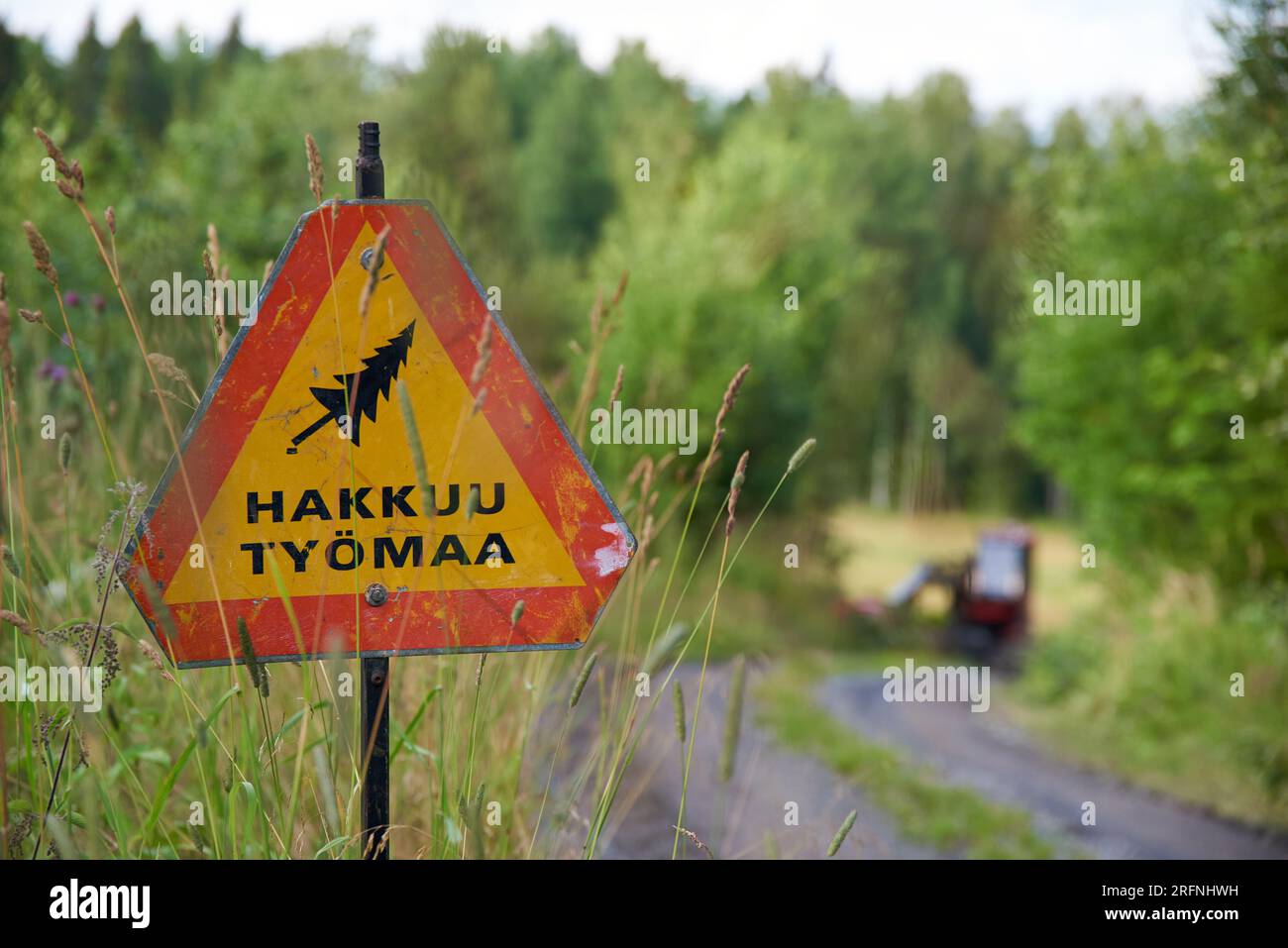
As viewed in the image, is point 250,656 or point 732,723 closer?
point 732,723

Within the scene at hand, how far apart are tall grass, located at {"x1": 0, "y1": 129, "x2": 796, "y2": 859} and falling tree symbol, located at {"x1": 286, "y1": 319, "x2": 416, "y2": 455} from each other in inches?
3.3

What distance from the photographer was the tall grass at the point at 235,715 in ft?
5.85

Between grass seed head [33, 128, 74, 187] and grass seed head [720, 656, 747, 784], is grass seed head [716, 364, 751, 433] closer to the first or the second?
grass seed head [720, 656, 747, 784]

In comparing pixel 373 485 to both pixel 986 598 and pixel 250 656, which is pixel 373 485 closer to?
pixel 250 656

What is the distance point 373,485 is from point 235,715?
0.49 m

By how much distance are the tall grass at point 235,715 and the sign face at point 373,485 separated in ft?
0.14

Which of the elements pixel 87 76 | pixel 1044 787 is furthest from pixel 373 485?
pixel 87 76

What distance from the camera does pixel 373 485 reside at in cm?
187

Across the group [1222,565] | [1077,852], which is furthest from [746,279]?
[1077,852]

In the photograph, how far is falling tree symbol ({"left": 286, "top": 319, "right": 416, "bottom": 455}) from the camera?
1873mm

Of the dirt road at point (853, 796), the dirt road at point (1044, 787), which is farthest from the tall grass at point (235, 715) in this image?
the dirt road at point (1044, 787)

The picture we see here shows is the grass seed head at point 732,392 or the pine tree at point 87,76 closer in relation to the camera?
the grass seed head at point 732,392

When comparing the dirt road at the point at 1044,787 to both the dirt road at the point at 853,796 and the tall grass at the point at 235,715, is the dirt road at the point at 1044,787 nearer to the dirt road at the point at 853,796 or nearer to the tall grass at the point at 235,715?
the dirt road at the point at 853,796

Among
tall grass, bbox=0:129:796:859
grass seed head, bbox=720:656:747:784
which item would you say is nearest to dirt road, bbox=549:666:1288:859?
grass seed head, bbox=720:656:747:784
